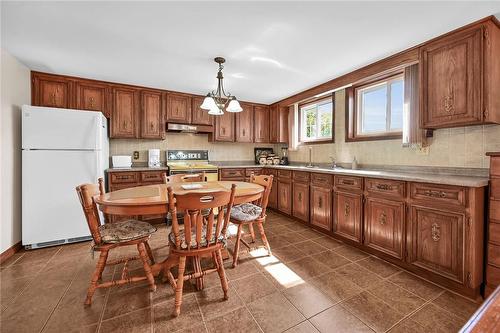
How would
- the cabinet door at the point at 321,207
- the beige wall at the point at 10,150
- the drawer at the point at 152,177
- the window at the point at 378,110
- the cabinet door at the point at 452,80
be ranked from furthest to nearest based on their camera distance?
the drawer at the point at 152,177
the cabinet door at the point at 321,207
the window at the point at 378,110
the beige wall at the point at 10,150
the cabinet door at the point at 452,80

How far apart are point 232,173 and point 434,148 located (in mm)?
3009

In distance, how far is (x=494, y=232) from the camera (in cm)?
167

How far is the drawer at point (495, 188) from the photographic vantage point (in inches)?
64.8

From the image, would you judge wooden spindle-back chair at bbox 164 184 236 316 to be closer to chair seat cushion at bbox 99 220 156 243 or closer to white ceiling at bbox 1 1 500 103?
chair seat cushion at bbox 99 220 156 243

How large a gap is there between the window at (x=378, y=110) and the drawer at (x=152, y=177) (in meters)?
3.12

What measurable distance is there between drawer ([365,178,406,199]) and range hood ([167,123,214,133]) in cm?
294

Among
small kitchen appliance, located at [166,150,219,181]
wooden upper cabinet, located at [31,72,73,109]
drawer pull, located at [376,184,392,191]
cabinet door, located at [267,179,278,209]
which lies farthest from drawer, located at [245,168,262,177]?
wooden upper cabinet, located at [31,72,73,109]

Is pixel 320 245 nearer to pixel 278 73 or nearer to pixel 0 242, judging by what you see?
pixel 278 73

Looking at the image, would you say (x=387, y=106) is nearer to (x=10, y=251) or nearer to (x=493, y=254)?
(x=493, y=254)

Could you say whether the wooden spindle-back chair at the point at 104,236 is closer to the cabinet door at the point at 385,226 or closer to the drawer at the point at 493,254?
the cabinet door at the point at 385,226

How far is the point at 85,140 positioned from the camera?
2777mm

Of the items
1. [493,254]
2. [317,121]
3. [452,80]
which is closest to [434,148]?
[452,80]

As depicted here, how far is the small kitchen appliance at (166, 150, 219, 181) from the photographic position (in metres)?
3.77

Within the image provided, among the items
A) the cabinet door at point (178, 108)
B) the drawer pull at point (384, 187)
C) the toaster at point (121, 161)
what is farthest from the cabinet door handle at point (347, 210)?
the toaster at point (121, 161)
